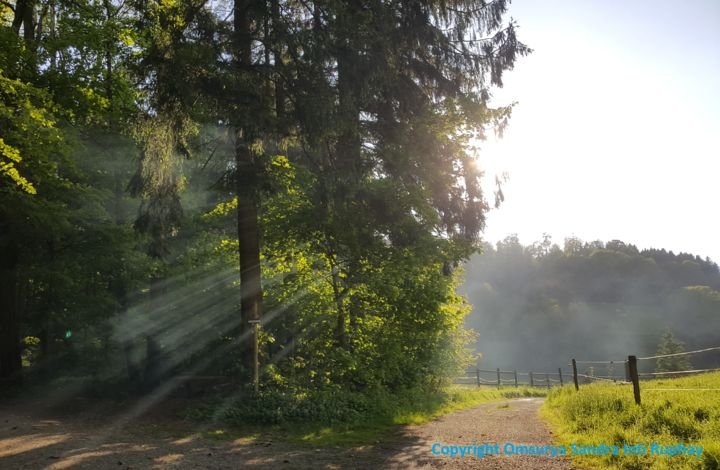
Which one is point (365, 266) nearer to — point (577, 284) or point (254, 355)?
point (254, 355)

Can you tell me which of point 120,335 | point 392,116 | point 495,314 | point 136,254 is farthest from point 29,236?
point 495,314

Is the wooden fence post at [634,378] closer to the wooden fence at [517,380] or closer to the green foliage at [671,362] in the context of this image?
the wooden fence at [517,380]

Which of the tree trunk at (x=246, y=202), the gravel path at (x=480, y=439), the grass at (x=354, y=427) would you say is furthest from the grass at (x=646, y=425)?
the tree trunk at (x=246, y=202)

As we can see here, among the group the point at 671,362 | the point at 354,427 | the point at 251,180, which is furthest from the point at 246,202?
the point at 671,362

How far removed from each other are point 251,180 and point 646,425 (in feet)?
26.9

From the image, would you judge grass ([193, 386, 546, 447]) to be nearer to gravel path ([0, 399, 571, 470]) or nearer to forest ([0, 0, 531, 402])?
gravel path ([0, 399, 571, 470])

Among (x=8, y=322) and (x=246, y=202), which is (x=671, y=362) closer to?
(x=246, y=202)

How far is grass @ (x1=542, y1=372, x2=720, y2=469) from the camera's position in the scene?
16.4 ft

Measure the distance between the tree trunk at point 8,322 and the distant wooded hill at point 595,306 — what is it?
88504 millimetres

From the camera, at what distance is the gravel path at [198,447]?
605 cm

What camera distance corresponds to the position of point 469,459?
6383mm

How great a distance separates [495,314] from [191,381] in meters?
111

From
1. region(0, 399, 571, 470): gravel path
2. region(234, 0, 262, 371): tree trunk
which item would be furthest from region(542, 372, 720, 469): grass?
region(234, 0, 262, 371): tree trunk

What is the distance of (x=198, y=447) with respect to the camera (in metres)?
7.08
